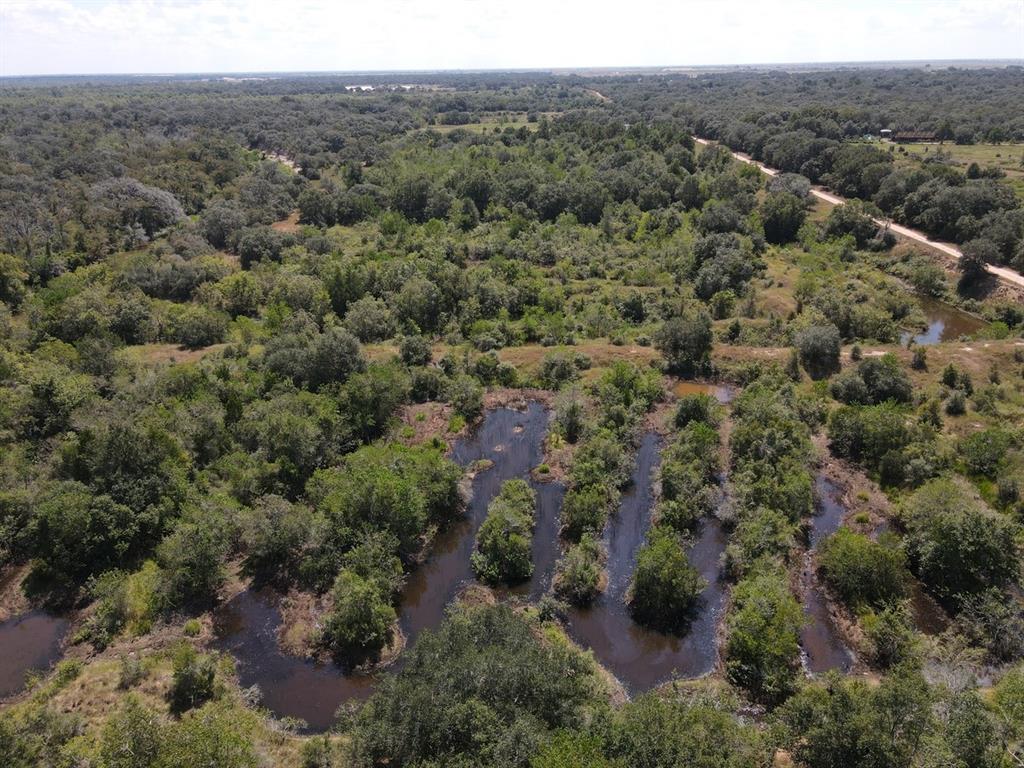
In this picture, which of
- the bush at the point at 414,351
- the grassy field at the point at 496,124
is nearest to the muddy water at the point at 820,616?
the bush at the point at 414,351

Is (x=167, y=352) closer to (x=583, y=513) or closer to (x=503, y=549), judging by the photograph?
(x=503, y=549)

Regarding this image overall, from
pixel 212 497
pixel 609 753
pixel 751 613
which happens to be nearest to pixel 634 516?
pixel 751 613

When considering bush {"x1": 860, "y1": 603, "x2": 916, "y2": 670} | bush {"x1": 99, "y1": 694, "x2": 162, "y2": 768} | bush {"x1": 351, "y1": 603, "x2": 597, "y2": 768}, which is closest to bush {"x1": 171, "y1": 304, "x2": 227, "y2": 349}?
bush {"x1": 99, "y1": 694, "x2": 162, "y2": 768}

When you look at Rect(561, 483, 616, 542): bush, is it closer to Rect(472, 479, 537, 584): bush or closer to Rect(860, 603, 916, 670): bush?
Rect(472, 479, 537, 584): bush

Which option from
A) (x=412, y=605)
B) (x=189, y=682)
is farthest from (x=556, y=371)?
(x=189, y=682)

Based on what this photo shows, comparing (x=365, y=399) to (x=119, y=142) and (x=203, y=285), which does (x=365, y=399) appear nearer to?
(x=203, y=285)
